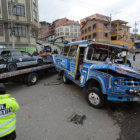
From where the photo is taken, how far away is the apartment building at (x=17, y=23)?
53.7 feet

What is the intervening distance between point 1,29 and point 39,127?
19249mm

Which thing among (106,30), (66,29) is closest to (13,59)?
(106,30)

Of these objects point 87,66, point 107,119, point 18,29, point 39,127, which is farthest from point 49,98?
point 18,29

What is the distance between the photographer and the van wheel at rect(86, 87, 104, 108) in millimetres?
3326

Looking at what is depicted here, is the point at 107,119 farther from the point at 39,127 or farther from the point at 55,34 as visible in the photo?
the point at 55,34

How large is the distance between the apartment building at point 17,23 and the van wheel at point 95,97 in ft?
56.5

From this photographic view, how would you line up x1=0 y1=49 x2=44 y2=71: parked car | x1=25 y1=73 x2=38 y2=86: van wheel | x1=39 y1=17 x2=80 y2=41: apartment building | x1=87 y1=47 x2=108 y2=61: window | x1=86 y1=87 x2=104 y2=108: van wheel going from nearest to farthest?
x1=86 y1=87 x2=104 y2=108: van wheel
x1=87 y1=47 x2=108 y2=61: window
x1=0 y1=49 x2=44 y2=71: parked car
x1=25 y1=73 x2=38 y2=86: van wheel
x1=39 y1=17 x2=80 y2=41: apartment building

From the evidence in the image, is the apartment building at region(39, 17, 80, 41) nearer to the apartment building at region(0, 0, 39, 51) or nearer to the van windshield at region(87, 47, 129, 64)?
the apartment building at region(0, 0, 39, 51)

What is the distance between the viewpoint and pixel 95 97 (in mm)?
3459

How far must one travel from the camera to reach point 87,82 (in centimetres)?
385

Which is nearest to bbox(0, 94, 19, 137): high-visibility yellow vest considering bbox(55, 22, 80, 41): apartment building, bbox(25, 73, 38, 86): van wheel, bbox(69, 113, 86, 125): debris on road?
bbox(69, 113, 86, 125): debris on road

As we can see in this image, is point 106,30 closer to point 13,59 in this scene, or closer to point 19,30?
point 19,30

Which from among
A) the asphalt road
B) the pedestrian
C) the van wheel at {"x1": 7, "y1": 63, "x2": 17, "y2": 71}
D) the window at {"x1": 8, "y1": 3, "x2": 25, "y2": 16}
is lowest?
the asphalt road

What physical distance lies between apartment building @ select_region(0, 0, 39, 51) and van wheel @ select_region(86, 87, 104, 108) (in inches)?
679
